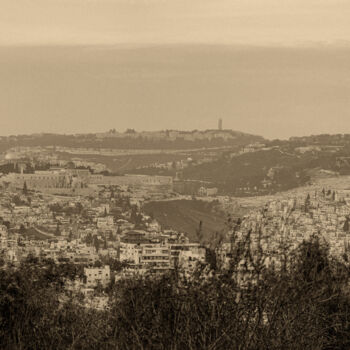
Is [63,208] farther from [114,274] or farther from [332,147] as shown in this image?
[114,274]

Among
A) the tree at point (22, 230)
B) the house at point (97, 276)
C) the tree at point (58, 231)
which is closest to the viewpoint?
the house at point (97, 276)

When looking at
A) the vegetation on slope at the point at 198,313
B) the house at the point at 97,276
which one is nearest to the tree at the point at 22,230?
the house at the point at 97,276

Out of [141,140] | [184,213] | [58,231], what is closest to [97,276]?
[58,231]

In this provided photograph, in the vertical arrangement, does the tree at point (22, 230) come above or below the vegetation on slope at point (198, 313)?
below

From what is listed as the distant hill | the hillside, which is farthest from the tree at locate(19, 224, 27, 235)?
the distant hill

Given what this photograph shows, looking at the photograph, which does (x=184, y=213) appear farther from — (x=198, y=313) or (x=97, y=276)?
(x=198, y=313)

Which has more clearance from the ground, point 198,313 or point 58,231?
point 198,313

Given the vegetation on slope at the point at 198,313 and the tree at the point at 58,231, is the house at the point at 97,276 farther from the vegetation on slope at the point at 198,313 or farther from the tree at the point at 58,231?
the tree at the point at 58,231

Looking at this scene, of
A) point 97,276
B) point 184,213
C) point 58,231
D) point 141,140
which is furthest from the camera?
point 141,140
